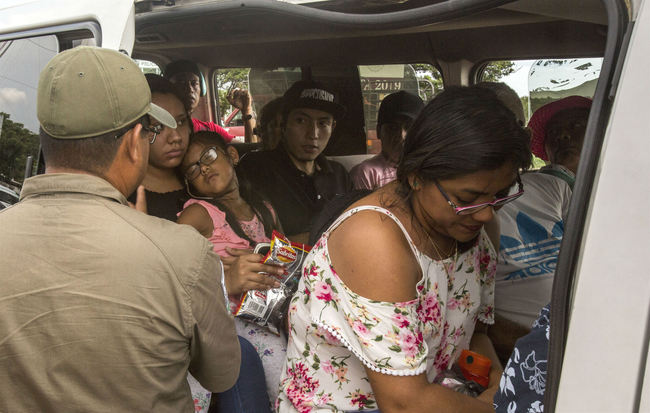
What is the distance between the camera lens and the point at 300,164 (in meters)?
3.29

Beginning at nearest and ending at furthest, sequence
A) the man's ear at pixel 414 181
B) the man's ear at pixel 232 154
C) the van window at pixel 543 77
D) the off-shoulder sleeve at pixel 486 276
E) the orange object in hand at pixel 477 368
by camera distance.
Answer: the man's ear at pixel 414 181 → the orange object in hand at pixel 477 368 → the off-shoulder sleeve at pixel 486 276 → the man's ear at pixel 232 154 → the van window at pixel 543 77

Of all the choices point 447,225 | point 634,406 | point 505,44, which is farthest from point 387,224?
point 505,44

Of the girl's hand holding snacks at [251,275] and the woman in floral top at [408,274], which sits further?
the girl's hand holding snacks at [251,275]

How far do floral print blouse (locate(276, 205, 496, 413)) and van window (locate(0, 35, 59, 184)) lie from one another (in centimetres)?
142

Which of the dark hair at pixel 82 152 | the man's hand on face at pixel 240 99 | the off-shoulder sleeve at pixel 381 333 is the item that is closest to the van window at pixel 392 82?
the man's hand on face at pixel 240 99

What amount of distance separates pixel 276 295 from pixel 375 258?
875mm

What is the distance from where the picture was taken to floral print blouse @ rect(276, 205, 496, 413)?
4.23ft

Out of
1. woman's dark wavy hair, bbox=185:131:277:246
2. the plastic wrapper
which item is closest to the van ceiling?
woman's dark wavy hair, bbox=185:131:277:246

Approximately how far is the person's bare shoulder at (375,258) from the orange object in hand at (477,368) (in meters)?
0.47

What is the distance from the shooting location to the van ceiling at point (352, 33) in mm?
1529

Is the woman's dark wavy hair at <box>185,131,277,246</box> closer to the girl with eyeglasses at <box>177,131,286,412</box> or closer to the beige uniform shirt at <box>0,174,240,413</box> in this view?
the girl with eyeglasses at <box>177,131,286,412</box>

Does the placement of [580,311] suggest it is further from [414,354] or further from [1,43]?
[1,43]

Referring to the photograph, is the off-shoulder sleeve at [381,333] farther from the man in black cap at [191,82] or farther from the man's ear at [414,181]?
the man in black cap at [191,82]

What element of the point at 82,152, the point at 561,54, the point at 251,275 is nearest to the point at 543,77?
the point at 561,54
